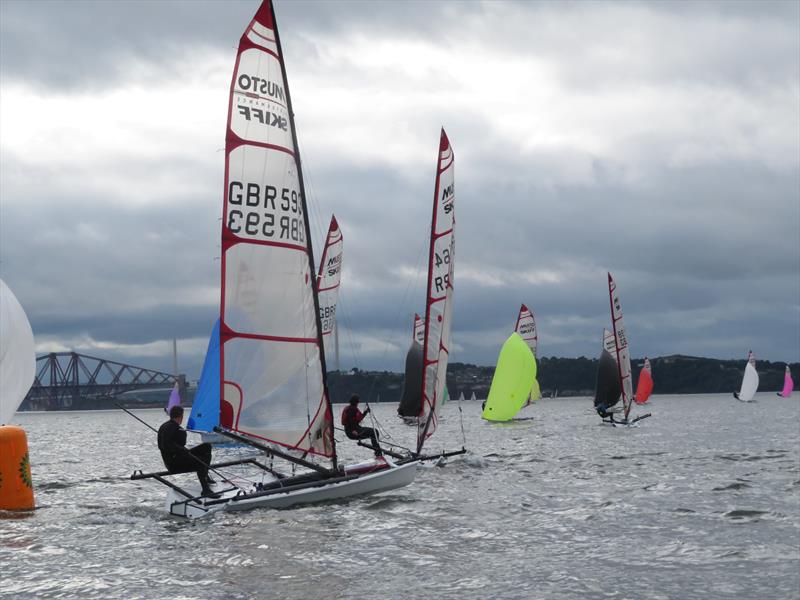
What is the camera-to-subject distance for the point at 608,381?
4775 centimetres

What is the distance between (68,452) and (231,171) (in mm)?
29308

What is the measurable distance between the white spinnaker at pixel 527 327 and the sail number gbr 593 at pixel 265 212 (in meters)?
35.6

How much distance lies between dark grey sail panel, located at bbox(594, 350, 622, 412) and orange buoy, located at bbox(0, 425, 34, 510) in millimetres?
35136

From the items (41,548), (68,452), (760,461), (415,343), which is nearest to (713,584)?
(41,548)

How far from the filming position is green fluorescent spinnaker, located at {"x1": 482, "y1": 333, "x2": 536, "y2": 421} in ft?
121

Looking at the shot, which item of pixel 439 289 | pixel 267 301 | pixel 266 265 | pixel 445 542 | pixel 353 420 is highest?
pixel 439 289

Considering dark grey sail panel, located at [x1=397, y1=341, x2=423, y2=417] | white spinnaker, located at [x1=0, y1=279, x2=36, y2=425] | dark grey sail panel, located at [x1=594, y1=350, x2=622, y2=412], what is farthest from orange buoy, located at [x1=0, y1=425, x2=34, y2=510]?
dark grey sail panel, located at [x1=594, y1=350, x2=622, y2=412]

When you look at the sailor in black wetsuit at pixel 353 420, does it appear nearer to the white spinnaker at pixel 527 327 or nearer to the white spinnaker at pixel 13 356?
the white spinnaker at pixel 13 356

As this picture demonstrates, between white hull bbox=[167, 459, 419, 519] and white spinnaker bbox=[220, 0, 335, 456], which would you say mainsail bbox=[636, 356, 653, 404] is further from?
white spinnaker bbox=[220, 0, 335, 456]

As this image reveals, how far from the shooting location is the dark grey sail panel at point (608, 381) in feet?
155

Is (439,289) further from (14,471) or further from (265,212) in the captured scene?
(14,471)

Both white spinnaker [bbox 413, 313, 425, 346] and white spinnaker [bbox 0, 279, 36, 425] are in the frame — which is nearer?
white spinnaker [bbox 0, 279, 36, 425]

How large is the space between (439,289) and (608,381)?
29.1m

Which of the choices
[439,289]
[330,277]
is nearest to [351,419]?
[439,289]
